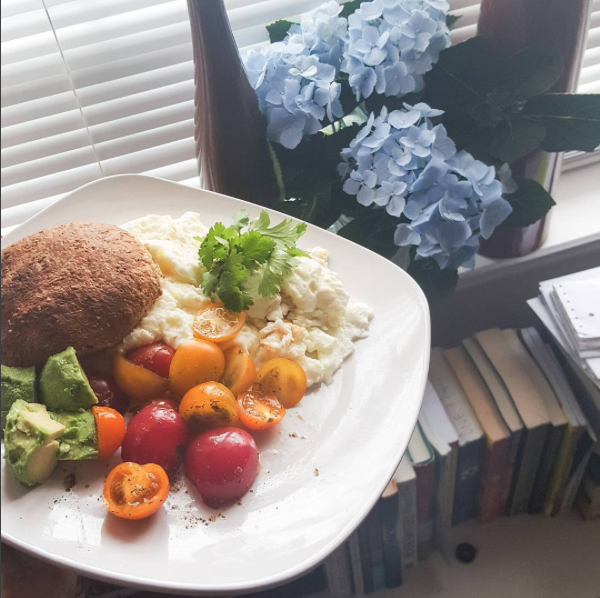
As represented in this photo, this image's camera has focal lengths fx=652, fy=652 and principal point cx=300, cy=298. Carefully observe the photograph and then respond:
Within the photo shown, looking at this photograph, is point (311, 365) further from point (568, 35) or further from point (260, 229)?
point (568, 35)

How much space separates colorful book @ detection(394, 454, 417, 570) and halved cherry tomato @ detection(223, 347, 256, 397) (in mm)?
426

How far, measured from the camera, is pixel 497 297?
1419 mm

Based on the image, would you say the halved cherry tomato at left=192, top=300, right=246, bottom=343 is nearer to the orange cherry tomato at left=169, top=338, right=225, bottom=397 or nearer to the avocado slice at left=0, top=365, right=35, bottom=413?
the orange cherry tomato at left=169, top=338, right=225, bottom=397

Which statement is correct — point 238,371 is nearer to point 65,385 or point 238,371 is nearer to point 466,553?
point 65,385

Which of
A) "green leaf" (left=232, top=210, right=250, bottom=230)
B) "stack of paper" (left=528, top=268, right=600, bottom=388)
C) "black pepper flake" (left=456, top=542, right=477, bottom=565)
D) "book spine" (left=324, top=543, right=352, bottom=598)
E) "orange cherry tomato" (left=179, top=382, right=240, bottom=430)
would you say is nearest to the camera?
"orange cherry tomato" (left=179, top=382, right=240, bottom=430)

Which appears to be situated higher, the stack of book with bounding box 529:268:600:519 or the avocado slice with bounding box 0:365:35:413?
the avocado slice with bounding box 0:365:35:413

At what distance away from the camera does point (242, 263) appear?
2.74ft

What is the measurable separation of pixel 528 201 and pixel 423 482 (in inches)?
21.2

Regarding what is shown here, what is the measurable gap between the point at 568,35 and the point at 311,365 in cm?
69

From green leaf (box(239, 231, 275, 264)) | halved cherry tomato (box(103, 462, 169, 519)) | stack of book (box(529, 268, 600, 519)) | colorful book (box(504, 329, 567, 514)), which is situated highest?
green leaf (box(239, 231, 275, 264))

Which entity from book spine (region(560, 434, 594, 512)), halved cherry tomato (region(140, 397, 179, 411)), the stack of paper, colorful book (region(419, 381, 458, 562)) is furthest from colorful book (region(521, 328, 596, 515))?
halved cherry tomato (region(140, 397, 179, 411))

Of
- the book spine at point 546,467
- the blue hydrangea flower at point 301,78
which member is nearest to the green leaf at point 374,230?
the blue hydrangea flower at point 301,78

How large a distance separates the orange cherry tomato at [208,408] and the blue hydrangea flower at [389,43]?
1.69ft

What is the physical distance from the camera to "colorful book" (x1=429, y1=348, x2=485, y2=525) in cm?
122
